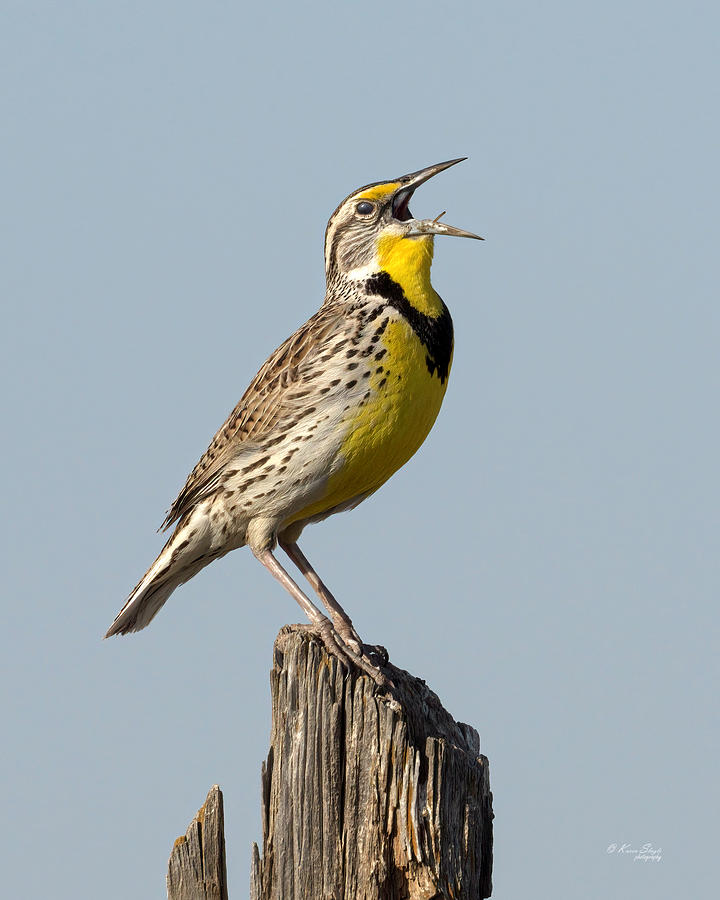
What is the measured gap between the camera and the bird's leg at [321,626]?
5227 millimetres

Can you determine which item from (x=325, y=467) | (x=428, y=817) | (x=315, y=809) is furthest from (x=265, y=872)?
(x=325, y=467)

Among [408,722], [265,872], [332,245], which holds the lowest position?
[265,872]

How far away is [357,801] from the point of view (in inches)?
186

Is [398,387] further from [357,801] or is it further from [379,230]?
[357,801]

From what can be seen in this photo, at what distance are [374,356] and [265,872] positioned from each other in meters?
2.29

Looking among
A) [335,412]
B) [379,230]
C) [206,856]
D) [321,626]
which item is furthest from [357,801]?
[379,230]

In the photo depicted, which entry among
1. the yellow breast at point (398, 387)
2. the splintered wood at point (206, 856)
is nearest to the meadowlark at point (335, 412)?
the yellow breast at point (398, 387)

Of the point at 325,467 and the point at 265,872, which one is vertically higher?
the point at 325,467

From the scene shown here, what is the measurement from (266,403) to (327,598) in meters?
1.06

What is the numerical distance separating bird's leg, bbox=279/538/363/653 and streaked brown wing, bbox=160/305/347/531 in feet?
1.98

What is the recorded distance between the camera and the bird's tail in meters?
6.42

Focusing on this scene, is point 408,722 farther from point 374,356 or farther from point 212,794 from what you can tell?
point 374,356

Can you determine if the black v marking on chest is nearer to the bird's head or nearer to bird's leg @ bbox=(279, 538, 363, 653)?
the bird's head

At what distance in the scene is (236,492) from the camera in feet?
20.3
